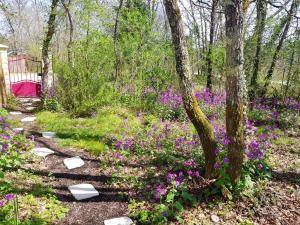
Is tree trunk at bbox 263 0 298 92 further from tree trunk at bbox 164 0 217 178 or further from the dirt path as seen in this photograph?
the dirt path

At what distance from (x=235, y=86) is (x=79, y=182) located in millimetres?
2620

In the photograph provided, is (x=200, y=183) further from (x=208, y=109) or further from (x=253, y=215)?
(x=208, y=109)

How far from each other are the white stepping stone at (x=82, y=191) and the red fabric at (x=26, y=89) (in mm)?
7116

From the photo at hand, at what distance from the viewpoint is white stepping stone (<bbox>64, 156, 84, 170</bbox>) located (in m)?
4.56

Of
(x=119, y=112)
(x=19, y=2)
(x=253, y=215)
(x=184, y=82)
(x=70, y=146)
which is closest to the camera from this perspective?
(x=253, y=215)

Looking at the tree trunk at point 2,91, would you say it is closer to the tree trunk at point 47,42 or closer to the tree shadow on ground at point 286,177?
the tree trunk at point 47,42

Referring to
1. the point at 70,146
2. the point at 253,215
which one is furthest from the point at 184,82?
the point at 70,146

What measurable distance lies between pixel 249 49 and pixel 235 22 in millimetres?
5825

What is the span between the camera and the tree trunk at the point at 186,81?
3.53 meters

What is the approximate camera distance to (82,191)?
12.5 feet

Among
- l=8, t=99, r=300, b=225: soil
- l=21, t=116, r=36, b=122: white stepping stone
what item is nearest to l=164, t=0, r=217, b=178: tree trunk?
l=8, t=99, r=300, b=225: soil

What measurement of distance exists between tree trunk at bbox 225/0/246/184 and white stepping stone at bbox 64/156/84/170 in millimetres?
2499

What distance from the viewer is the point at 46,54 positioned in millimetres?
8031

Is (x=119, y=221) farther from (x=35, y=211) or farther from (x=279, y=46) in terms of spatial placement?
(x=279, y=46)
